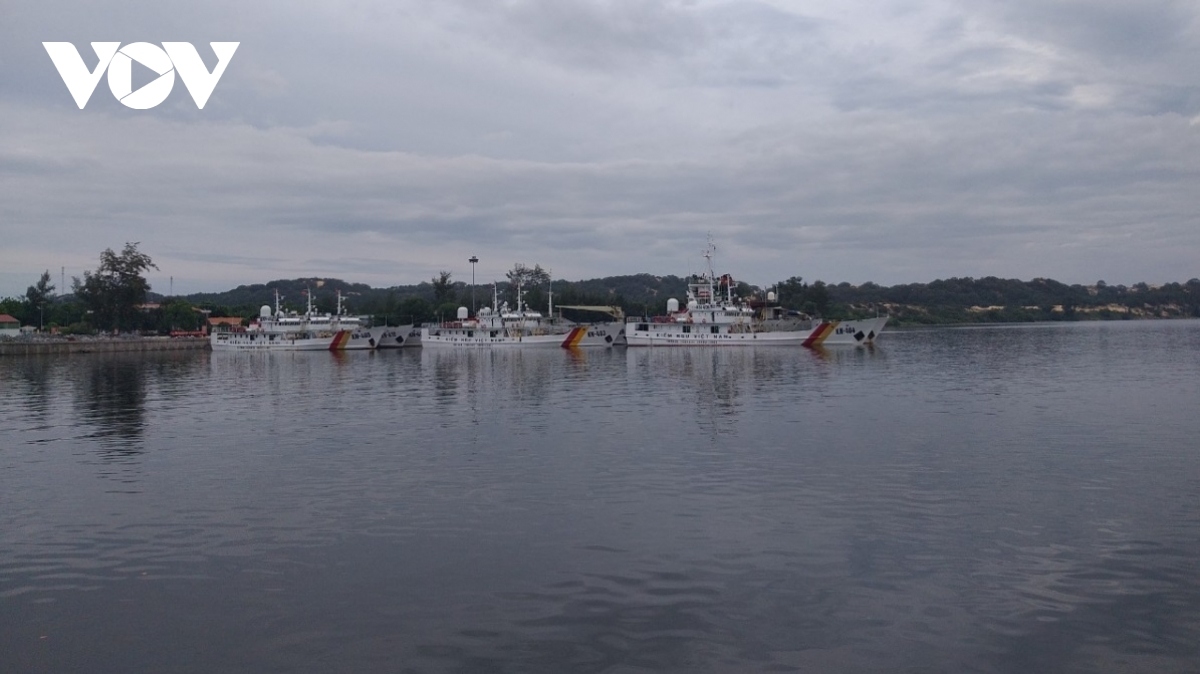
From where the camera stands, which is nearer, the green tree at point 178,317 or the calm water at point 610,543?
the calm water at point 610,543

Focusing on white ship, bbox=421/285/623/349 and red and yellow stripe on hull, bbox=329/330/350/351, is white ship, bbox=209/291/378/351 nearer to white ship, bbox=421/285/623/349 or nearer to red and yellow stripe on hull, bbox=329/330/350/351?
red and yellow stripe on hull, bbox=329/330/350/351

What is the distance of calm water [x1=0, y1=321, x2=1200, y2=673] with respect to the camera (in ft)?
30.1

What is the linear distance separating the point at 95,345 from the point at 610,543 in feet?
360

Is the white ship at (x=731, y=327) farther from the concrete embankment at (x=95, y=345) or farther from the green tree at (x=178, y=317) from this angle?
the green tree at (x=178, y=317)

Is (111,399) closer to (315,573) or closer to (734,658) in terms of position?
(315,573)

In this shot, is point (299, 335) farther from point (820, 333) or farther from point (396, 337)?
point (820, 333)

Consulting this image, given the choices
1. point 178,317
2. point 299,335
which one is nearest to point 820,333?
point 299,335

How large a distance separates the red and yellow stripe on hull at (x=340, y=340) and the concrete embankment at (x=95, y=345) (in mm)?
28278

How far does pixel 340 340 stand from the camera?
9944cm

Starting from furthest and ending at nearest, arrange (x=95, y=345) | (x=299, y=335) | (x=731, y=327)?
1. (x=299, y=335)
2. (x=95, y=345)
3. (x=731, y=327)

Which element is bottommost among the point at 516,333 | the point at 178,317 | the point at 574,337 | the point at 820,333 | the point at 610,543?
the point at 610,543

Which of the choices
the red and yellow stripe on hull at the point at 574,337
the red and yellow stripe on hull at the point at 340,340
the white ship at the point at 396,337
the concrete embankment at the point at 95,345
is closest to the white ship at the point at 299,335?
the red and yellow stripe on hull at the point at 340,340

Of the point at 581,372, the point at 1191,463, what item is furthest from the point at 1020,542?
the point at 581,372

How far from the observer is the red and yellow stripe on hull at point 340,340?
99250mm
